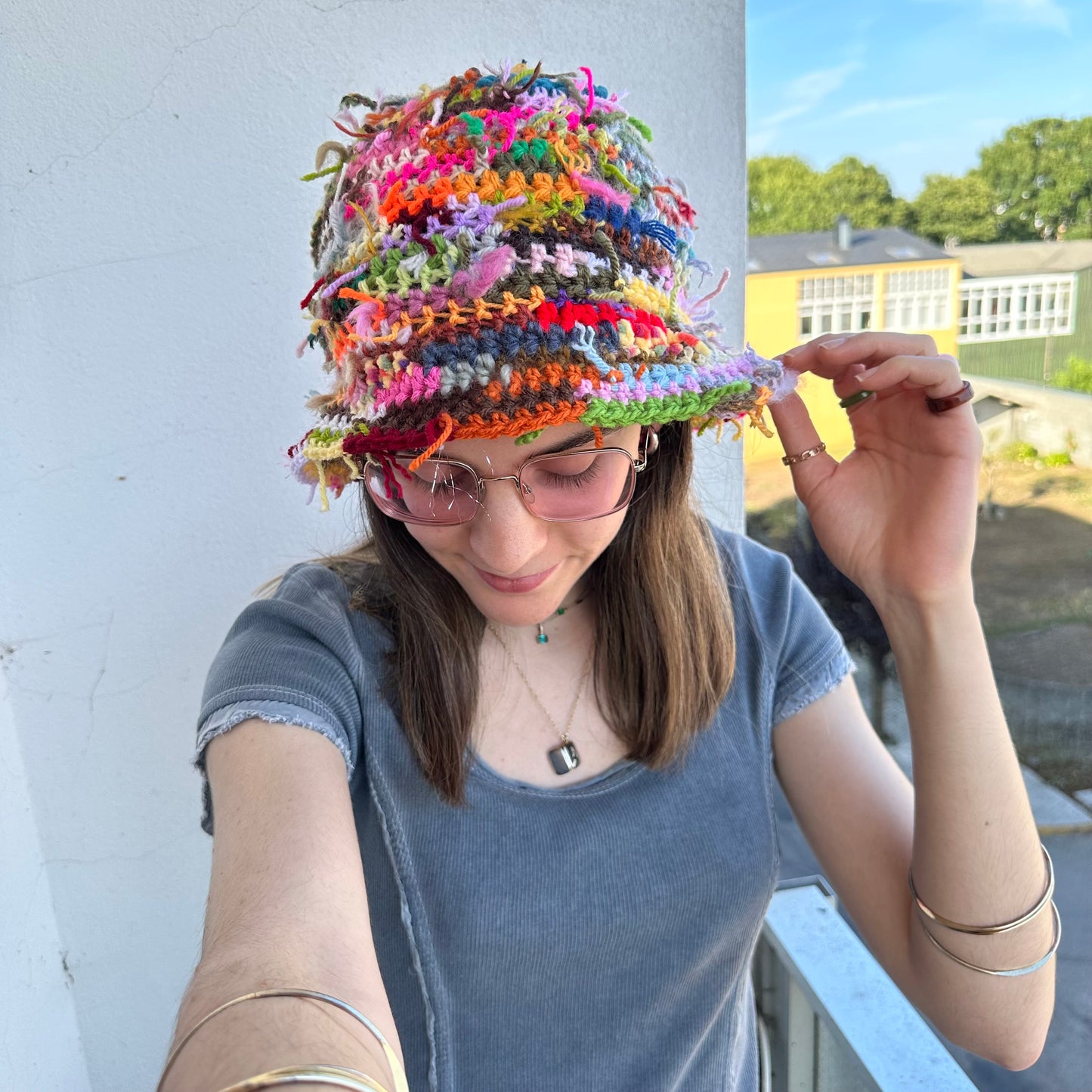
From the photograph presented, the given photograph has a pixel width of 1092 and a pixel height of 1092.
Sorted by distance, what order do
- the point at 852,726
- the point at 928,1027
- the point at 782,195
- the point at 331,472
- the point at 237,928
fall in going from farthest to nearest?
the point at 782,195
the point at 928,1027
the point at 852,726
the point at 331,472
the point at 237,928

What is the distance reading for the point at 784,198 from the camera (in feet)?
5.76

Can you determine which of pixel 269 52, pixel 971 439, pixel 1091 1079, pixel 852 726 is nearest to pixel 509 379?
pixel 971 439

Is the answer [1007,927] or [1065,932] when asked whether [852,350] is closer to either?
[1007,927]

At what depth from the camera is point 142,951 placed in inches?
64.1

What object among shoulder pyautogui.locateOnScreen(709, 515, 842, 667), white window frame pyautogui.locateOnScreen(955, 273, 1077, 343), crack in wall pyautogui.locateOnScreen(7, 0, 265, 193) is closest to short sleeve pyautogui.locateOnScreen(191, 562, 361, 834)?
shoulder pyautogui.locateOnScreen(709, 515, 842, 667)

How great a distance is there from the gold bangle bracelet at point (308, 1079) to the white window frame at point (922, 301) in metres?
1.56

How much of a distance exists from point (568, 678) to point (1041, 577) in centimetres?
104

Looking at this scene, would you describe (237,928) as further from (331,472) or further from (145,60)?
(145,60)

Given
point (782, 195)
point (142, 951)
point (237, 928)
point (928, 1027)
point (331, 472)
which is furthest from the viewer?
point (782, 195)

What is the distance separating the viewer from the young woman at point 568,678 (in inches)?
31.7

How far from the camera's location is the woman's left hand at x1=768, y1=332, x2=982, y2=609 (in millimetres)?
1031

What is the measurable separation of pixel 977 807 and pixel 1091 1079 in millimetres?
979

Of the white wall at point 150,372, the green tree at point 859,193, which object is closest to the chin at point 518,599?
the white wall at point 150,372

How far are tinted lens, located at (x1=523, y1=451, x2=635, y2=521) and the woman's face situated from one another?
0.01 meters
